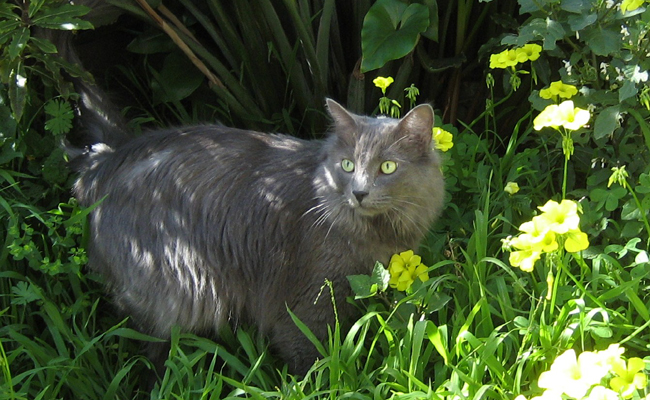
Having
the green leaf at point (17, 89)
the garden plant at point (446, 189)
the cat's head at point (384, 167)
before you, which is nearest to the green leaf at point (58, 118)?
the garden plant at point (446, 189)

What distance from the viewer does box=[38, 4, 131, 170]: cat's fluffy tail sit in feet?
10.7

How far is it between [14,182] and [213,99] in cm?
115

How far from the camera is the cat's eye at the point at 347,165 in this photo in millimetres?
2760

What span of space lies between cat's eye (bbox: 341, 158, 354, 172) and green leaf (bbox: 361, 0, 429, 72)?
63cm

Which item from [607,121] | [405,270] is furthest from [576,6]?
[405,270]

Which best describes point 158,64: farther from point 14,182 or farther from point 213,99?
point 14,182

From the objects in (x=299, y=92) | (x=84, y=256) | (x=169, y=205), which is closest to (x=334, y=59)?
(x=299, y=92)

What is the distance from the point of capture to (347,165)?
2.77 m

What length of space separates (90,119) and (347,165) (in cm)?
123

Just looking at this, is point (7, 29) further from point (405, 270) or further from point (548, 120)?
point (548, 120)

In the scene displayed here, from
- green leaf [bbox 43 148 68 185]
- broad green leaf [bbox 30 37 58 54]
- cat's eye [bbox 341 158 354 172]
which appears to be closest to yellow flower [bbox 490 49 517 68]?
cat's eye [bbox 341 158 354 172]

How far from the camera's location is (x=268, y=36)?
3.75 metres

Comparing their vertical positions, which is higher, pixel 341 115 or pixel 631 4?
pixel 631 4

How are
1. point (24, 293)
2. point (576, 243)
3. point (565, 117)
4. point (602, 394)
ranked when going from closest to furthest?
point (602, 394) < point (576, 243) < point (565, 117) < point (24, 293)
